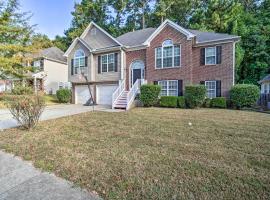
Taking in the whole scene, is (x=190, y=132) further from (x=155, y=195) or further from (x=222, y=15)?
(x=222, y=15)

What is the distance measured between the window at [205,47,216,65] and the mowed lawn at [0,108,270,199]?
8839 millimetres

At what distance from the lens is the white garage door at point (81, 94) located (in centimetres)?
2070

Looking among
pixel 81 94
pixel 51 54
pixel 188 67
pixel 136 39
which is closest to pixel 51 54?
pixel 51 54

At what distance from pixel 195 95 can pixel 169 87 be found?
10.5ft

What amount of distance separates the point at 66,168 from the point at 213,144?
3.98 m

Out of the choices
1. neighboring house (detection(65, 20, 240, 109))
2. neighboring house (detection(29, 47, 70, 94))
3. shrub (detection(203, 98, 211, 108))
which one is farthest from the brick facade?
neighboring house (detection(29, 47, 70, 94))

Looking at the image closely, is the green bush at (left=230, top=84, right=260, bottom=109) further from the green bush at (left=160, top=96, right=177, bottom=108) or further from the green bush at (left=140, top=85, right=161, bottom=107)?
the green bush at (left=140, top=85, right=161, bottom=107)

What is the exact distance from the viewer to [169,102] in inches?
589

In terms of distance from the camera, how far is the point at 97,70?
19.5 meters

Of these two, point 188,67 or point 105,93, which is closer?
point 188,67

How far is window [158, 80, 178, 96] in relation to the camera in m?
16.3

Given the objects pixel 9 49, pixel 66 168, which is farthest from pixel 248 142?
pixel 9 49

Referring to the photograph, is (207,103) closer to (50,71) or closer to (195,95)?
(195,95)

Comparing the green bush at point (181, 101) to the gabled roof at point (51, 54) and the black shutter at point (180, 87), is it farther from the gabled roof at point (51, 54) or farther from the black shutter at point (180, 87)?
the gabled roof at point (51, 54)
